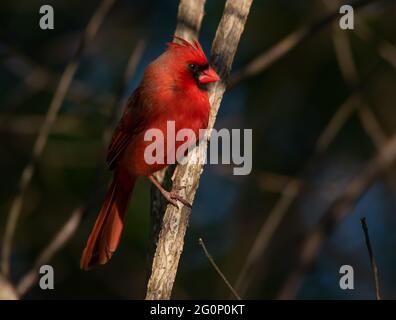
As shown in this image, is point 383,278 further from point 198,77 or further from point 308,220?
point 198,77

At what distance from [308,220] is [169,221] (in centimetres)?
417

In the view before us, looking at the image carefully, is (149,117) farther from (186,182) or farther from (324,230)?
(324,230)

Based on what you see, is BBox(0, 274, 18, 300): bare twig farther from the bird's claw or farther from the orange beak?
the orange beak

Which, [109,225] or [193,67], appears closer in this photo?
[193,67]

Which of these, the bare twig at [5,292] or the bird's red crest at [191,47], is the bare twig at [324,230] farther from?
the bare twig at [5,292]

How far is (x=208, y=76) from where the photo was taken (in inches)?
150

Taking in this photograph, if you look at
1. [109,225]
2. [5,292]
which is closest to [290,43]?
[109,225]

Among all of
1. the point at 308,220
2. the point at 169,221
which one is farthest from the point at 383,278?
the point at 169,221

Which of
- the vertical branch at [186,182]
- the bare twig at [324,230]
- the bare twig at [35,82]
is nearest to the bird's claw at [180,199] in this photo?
the vertical branch at [186,182]

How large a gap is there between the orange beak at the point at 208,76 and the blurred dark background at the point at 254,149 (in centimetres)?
247

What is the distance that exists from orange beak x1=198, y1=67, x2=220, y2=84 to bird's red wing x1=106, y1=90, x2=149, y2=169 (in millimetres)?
441

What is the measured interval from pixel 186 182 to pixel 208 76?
0.70 m
